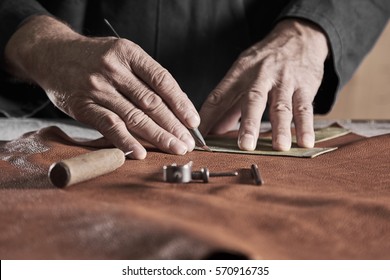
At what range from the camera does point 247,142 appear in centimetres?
131

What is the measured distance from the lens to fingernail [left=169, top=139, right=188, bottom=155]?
123 cm

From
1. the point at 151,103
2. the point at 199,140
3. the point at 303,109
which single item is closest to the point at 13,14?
the point at 151,103

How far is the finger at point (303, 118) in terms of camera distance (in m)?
1.36

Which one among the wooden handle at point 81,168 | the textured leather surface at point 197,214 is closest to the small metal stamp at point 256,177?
the textured leather surface at point 197,214

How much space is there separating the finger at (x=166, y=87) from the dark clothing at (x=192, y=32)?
606 mm

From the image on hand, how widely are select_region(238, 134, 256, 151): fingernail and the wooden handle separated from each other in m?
0.38

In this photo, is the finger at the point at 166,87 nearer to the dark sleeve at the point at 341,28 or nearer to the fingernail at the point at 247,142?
the fingernail at the point at 247,142

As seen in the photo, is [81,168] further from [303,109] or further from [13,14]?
[13,14]

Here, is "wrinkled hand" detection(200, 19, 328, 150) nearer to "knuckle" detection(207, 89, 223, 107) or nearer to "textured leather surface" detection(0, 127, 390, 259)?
"knuckle" detection(207, 89, 223, 107)

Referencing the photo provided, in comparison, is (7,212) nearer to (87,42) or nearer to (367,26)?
(87,42)

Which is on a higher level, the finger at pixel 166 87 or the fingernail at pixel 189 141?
the finger at pixel 166 87

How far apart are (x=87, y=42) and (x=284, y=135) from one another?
19.5 inches

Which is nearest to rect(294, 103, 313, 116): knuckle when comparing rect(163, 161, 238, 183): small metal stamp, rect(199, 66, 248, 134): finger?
rect(199, 66, 248, 134): finger

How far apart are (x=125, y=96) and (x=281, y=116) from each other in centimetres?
37
